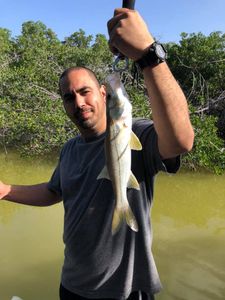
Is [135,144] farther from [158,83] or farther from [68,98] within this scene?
[68,98]

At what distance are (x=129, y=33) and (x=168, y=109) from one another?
28 centimetres

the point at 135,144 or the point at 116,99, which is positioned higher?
the point at 116,99

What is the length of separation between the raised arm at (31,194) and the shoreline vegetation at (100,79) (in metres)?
6.63

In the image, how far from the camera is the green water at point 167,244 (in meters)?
4.57

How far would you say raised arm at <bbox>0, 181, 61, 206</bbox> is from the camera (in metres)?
2.25

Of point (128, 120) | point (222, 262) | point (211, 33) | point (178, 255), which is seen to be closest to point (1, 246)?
point (178, 255)

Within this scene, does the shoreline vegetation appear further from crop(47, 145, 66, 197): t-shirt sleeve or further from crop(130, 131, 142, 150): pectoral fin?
crop(130, 131, 142, 150): pectoral fin

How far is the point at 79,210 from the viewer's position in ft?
5.86

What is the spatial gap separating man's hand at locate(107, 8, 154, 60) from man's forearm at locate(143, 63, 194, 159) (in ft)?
0.25

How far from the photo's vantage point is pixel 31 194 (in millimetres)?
2285

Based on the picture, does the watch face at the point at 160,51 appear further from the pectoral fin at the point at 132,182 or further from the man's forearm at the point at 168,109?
the pectoral fin at the point at 132,182

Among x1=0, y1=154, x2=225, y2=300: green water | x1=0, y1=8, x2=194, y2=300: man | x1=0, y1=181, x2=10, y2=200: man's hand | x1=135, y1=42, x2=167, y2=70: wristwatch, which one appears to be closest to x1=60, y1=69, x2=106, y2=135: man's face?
x1=0, y1=8, x2=194, y2=300: man

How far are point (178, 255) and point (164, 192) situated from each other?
9.47 feet

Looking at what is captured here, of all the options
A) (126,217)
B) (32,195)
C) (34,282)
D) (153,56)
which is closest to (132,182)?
(126,217)
